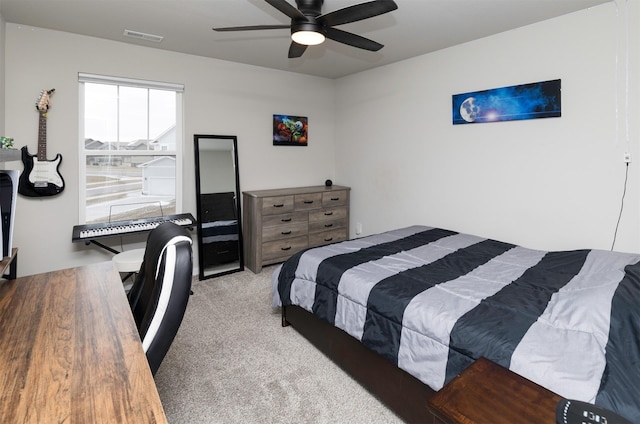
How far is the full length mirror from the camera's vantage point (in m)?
4.05

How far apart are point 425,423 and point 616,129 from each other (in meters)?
2.55

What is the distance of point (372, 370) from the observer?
2.03 metres

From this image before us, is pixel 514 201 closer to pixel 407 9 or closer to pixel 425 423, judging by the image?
pixel 407 9

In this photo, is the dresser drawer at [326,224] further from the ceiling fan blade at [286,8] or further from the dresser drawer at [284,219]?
the ceiling fan blade at [286,8]

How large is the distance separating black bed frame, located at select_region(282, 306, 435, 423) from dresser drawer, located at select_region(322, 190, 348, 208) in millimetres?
2117

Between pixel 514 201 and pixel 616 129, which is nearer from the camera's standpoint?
pixel 616 129

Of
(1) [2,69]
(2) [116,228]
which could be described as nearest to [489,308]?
(2) [116,228]

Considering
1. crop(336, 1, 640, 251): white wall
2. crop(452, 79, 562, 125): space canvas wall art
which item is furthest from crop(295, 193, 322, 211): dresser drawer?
crop(452, 79, 562, 125): space canvas wall art

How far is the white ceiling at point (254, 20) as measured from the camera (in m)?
2.65

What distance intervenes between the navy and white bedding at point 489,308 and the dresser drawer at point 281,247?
140cm

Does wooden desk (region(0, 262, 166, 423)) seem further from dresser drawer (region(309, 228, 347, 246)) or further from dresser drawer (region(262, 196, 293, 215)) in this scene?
dresser drawer (region(309, 228, 347, 246))

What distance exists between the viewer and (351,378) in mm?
2238

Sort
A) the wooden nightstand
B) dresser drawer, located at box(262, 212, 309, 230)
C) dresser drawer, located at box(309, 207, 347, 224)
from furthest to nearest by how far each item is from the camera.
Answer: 1. dresser drawer, located at box(309, 207, 347, 224)
2. dresser drawer, located at box(262, 212, 309, 230)
3. the wooden nightstand

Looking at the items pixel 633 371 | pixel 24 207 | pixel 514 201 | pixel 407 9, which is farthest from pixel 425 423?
pixel 24 207
